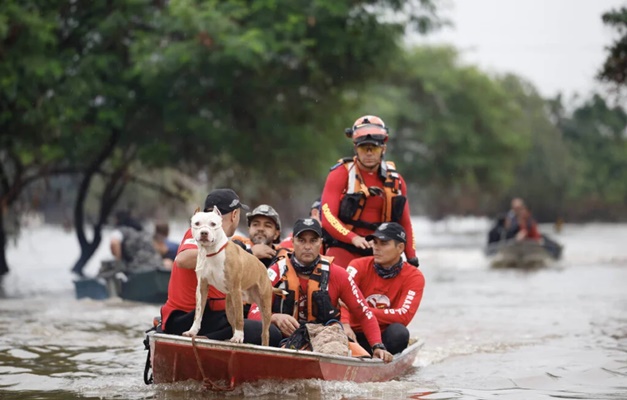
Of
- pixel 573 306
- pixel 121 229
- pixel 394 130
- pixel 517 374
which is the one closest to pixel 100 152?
pixel 121 229

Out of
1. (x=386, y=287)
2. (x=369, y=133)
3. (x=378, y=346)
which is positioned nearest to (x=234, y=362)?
(x=378, y=346)

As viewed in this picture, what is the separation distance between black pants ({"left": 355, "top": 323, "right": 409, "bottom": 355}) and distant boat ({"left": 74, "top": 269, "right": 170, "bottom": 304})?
7953 millimetres

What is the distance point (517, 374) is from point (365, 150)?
2.57 meters

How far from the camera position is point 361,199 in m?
10.9

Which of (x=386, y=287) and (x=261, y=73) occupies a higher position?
(x=261, y=73)

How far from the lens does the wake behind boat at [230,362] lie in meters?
8.45

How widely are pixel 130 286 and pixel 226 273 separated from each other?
1081 centimetres

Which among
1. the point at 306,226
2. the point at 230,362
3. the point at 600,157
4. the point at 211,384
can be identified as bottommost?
the point at 211,384

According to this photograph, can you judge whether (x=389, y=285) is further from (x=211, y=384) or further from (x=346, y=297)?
(x=211, y=384)

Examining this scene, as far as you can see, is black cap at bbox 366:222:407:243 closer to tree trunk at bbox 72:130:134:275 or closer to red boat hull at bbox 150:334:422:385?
red boat hull at bbox 150:334:422:385

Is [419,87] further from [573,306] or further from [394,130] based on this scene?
[573,306]

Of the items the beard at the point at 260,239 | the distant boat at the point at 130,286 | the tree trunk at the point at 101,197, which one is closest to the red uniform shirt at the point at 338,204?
the beard at the point at 260,239

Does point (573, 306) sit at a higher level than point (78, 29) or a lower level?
lower

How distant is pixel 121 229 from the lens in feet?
63.8
